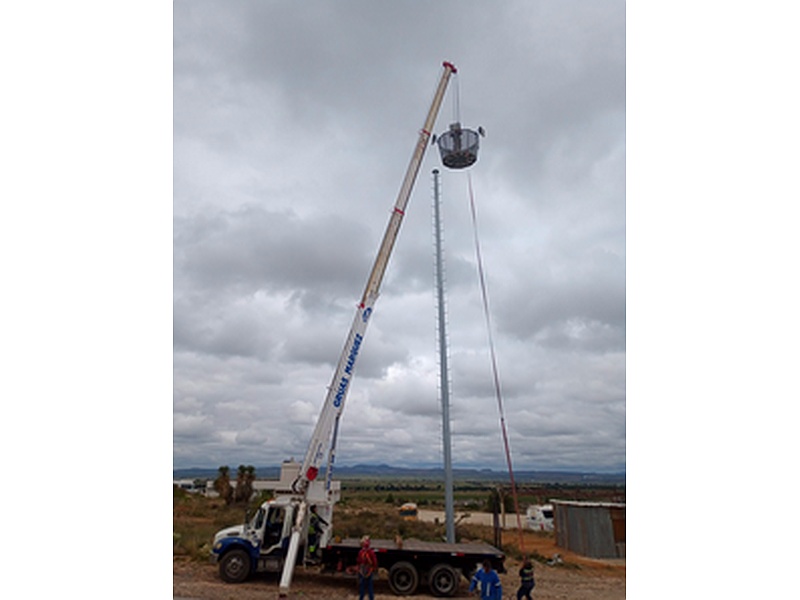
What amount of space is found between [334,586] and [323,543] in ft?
5.06

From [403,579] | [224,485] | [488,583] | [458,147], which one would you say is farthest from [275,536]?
[224,485]

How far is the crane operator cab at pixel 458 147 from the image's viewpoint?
1573 centimetres

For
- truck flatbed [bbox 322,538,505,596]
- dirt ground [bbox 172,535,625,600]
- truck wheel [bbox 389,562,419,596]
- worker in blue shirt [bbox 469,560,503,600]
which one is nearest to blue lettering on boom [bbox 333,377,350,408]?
truck flatbed [bbox 322,538,505,596]

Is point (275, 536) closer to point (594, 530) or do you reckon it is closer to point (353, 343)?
point (353, 343)

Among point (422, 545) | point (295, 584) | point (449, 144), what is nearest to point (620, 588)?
point (422, 545)

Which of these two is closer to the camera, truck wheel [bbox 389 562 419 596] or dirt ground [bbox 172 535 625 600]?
dirt ground [bbox 172 535 625 600]

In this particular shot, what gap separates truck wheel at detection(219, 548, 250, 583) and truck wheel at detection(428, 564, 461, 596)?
496cm

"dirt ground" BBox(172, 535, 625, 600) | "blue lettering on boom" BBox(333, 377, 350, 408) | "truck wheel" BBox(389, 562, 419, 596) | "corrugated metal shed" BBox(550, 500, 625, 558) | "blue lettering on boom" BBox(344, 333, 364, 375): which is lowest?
"corrugated metal shed" BBox(550, 500, 625, 558)

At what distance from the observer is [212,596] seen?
13.5 m

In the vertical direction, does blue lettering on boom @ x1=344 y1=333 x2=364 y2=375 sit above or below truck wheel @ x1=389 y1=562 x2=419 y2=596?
above

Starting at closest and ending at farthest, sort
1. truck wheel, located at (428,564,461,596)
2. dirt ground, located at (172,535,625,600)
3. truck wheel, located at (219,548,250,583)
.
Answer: dirt ground, located at (172,535,625,600), truck wheel, located at (428,564,461,596), truck wheel, located at (219,548,250,583)

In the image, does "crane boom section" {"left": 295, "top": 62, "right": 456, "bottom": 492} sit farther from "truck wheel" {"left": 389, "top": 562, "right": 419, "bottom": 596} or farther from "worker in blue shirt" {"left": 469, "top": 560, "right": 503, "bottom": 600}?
"worker in blue shirt" {"left": 469, "top": 560, "right": 503, "bottom": 600}

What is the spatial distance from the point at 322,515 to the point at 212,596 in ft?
10.6

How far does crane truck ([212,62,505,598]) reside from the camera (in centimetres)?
1442
